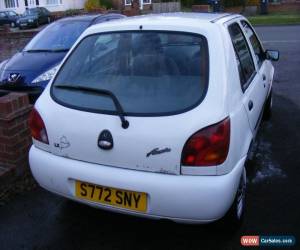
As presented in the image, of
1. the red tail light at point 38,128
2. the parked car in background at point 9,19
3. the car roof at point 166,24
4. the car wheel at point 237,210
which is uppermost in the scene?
the car roof at point 166,24

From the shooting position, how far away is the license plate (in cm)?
271

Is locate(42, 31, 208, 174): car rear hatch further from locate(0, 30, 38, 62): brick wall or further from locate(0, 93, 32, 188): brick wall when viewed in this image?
locate(0, 30, 38, 62): brick wall

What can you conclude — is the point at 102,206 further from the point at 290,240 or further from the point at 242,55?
the point at 242,55

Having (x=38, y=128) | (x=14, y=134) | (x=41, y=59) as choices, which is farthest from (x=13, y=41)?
(x=38, y=128)

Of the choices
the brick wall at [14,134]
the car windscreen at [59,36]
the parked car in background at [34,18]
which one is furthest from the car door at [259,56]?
the parked car in background at [34,18]

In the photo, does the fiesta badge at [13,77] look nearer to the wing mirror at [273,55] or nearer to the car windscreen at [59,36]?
the car windscreen at [59,36]

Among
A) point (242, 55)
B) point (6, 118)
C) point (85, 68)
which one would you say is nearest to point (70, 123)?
point (85, 68)

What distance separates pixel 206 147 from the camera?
8.57 feet

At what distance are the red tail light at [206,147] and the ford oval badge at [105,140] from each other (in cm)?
50

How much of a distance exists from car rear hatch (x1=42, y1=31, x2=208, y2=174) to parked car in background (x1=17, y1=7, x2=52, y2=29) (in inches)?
1166

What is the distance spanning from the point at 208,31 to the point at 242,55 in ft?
2.59

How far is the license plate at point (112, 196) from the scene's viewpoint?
2709 millimetres

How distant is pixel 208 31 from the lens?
2.96m

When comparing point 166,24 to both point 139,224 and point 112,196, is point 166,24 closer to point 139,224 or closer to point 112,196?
point 112,196
